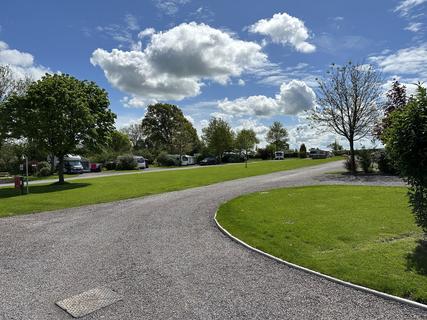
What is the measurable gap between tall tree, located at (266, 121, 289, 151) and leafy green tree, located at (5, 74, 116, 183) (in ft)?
238

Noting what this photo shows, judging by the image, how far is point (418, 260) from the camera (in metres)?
5.83

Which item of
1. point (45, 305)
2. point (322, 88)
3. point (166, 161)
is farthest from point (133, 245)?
Result: point (166, 161)

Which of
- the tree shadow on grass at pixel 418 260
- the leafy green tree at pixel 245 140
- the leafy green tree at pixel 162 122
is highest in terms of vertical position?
the leafy green tree at pixel 162 122

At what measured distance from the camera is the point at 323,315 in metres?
4.16

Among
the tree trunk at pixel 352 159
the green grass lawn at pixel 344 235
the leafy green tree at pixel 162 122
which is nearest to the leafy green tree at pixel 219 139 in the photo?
the leafy green tree at pixel 162 122

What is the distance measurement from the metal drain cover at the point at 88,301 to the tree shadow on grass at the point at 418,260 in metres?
4.57

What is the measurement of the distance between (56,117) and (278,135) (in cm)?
7609

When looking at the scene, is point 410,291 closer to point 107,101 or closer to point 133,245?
point 133,245

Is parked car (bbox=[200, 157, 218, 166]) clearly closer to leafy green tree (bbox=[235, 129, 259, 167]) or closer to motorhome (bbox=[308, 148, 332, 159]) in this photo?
leafy green tree (bbox=[235, 129, 259, 167])

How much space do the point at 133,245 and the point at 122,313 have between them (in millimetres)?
3309

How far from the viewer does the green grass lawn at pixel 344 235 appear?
17.3 feet

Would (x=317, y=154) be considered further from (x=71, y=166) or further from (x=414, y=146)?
(x=414, y=146)

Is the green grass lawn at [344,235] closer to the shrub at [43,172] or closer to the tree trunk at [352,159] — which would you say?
the tree trunk at [352,159]

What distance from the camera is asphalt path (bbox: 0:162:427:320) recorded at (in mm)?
4332
